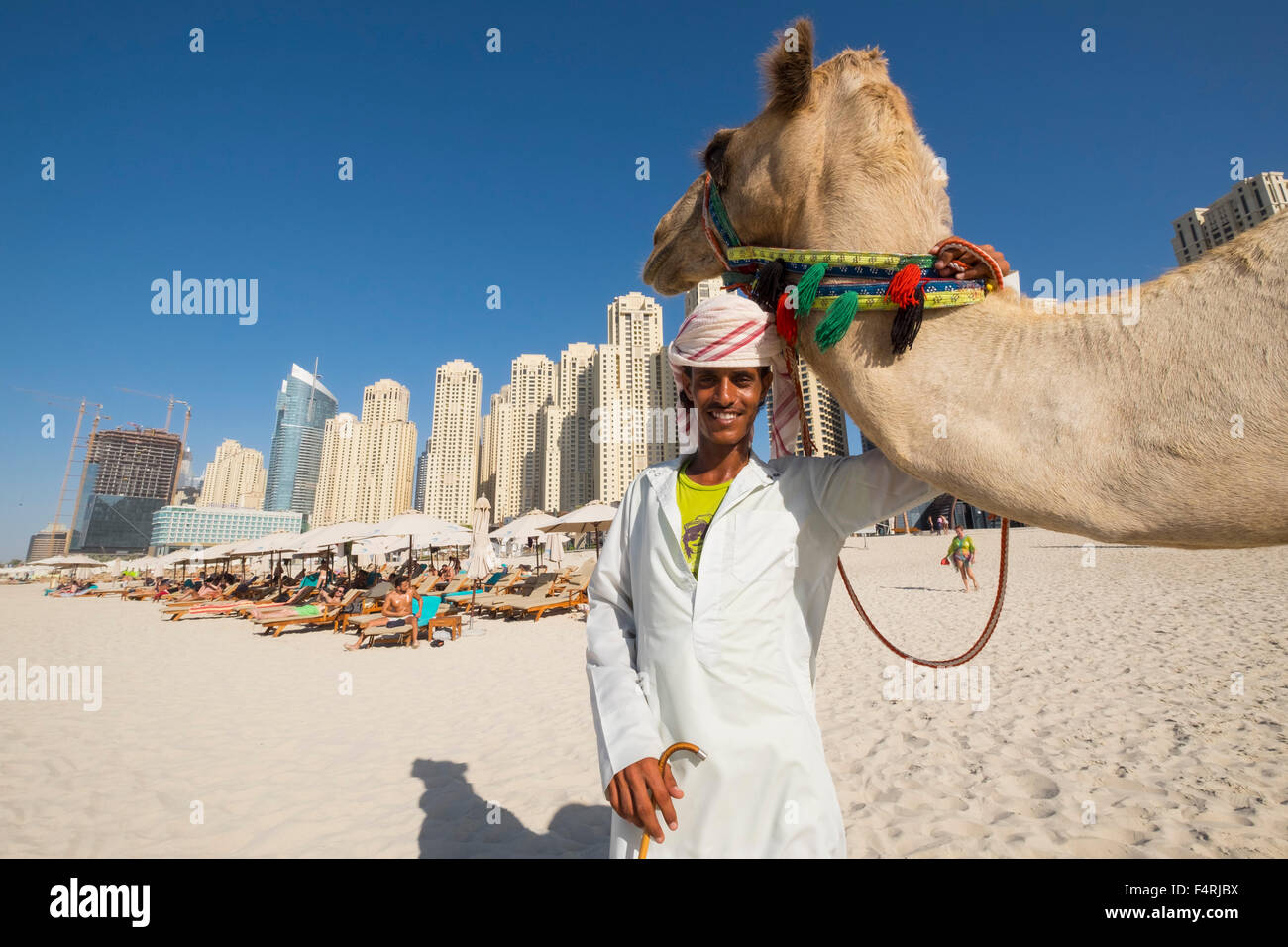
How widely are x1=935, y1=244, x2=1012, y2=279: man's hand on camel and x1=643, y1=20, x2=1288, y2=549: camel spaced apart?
8 centimetres

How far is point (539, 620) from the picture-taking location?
1580 centimetres

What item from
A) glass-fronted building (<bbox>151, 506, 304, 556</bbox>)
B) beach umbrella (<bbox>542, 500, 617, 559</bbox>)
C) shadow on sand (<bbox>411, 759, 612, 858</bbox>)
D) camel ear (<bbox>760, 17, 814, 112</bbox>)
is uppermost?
glass-fronted building (<bbox>151, 506, 304, 556</bbox>)

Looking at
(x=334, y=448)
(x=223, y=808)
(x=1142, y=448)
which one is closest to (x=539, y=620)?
(x=223, y=808)

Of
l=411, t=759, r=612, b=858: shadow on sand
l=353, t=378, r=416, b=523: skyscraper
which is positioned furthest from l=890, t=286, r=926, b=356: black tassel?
l=353, t=378, r=416, b=523: skyscraper

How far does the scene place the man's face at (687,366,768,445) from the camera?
179cm

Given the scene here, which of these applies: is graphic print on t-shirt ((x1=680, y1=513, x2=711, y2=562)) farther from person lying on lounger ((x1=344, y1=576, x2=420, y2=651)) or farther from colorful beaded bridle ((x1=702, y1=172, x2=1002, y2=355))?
person lying on lounger ((x1=344, y1=576, x2=420, y2=651))

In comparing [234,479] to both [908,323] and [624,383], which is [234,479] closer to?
[624,383]

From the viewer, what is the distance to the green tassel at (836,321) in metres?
1.35

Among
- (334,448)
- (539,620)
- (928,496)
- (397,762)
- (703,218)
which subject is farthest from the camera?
(334,448)

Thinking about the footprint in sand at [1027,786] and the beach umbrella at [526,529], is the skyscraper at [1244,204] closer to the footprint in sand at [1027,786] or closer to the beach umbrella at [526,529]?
the footprint in sand at [1027,786]

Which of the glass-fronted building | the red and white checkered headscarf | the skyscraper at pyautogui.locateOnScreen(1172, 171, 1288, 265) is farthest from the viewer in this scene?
the glass-fronted building

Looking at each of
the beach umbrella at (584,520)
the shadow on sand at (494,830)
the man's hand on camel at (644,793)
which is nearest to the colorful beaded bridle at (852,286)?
the man's hand on camel at (644,793)
